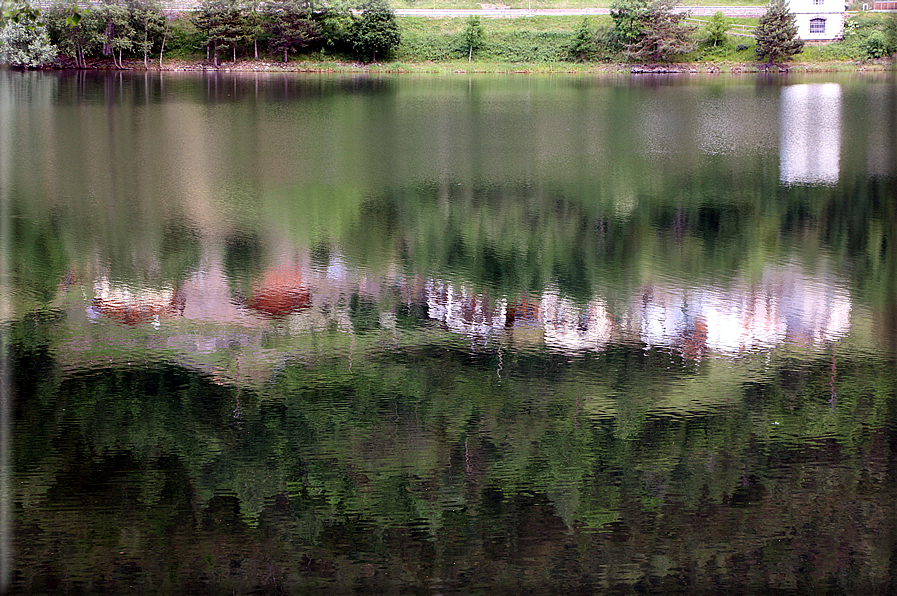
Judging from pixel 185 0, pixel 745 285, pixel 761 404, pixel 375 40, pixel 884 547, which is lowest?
pixel 884 547

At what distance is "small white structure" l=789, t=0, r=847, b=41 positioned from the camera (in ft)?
186

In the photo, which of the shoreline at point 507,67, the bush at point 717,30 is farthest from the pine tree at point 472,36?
the bush at point 717,30

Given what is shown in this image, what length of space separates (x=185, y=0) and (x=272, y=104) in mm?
35152

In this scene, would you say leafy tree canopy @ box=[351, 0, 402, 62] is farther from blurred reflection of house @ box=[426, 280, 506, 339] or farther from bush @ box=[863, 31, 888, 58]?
Answer: blurred reflection of house @ box=[426, 280, 506, 339]

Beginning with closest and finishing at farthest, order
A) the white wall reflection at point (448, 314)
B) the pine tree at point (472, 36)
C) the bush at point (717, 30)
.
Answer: the white wall reflection at point (448, 314), the bush at point (717, 30), the pine tree at point (472, 36)

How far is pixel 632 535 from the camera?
14.3ft

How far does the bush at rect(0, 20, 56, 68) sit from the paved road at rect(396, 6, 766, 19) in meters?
27.6

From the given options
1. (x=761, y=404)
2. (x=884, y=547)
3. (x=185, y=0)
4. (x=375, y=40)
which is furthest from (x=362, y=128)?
(x=185, y=0)

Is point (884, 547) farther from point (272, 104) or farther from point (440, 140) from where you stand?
point (272, 104)

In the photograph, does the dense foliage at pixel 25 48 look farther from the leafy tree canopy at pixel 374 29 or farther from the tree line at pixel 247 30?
the leafy tree canopy at pixel 374 29

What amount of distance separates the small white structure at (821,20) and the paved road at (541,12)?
4.26 m

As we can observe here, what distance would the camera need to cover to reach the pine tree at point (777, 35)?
2048 inches

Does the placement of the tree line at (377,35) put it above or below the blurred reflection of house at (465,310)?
above

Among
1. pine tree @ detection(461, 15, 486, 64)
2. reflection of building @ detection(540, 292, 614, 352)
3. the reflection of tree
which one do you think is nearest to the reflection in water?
reflection of building @ detection(540, 292, 614, 352)
